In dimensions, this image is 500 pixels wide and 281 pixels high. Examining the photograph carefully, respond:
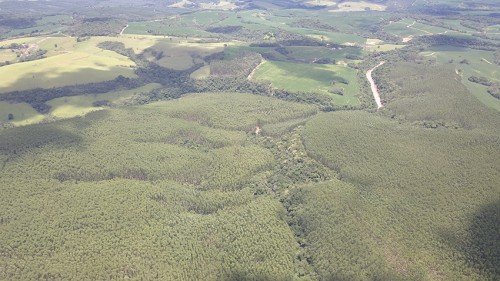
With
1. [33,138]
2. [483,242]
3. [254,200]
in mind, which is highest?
[33,138]

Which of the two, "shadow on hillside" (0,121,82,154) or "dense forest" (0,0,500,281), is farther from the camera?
"shadow on hillside" (0,121,82,154)

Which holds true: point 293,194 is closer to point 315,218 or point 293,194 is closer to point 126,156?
point 315,218

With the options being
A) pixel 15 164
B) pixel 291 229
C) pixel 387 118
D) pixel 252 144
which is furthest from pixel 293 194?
pixel 15 164

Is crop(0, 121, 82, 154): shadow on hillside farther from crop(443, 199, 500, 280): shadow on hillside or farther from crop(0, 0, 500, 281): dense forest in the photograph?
crop(443, 199, 500, 280): shadow on hillside

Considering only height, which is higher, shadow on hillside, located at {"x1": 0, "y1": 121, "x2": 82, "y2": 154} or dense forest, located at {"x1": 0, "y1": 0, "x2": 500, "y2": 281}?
shadow on hillside, located at {"x1": 0, "y1": 121, "x2": 82, "y2": 154}

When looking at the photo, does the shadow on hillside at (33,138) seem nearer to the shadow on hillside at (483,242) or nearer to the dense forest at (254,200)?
the dense forest at (254,200)

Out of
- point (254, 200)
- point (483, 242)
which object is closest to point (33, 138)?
point (254, 200)

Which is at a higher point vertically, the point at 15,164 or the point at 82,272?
the point at 15,164

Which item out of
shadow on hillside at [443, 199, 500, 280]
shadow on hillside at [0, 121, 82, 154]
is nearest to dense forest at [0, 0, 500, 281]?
shadow on hillside at [443, 199, 500, 280]

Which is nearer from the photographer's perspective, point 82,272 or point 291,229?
point 82,272

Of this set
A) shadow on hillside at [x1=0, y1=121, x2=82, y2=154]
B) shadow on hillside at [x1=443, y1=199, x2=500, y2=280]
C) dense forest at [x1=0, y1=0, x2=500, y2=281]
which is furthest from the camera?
shadow on hillside at [x1=0, y1=121, x2=82, y2=154]

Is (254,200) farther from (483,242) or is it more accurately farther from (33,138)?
(33,138)
